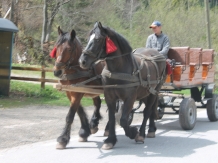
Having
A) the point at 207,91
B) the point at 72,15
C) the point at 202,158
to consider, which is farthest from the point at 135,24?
the point at 202,158

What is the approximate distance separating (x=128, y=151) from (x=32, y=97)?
26.6 ft

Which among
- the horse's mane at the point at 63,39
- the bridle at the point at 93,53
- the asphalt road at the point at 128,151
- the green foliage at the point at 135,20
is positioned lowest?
the asphalt road at the point at 128,151

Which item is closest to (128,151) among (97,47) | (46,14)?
(97,47)

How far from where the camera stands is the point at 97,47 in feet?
21.8

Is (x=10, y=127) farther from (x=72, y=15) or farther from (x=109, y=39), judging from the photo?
(x=72, y=15)

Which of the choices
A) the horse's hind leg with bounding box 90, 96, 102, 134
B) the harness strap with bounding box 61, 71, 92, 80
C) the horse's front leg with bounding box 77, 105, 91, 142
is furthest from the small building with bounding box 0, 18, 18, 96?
the harness strap with bounding box 61, 71, 92, 80

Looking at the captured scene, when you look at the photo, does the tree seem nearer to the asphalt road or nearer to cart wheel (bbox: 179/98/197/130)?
cart wheel (bbox: 179/98/197/130)

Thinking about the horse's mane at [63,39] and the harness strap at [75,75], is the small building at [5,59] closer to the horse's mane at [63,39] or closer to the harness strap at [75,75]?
the harness strap at [75,75]

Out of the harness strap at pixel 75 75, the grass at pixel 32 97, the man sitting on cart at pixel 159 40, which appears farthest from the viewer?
the grass at pixel 32 97

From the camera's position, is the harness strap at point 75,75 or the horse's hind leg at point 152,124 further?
the horse's hind leg at point 152,124

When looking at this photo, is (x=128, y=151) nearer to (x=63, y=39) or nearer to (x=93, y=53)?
(x=93, y=53)

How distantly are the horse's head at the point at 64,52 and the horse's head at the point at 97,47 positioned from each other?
18.8 inches

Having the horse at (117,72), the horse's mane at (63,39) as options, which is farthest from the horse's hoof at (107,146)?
the horse's mane at (63,39)

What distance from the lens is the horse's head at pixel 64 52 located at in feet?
22.6
